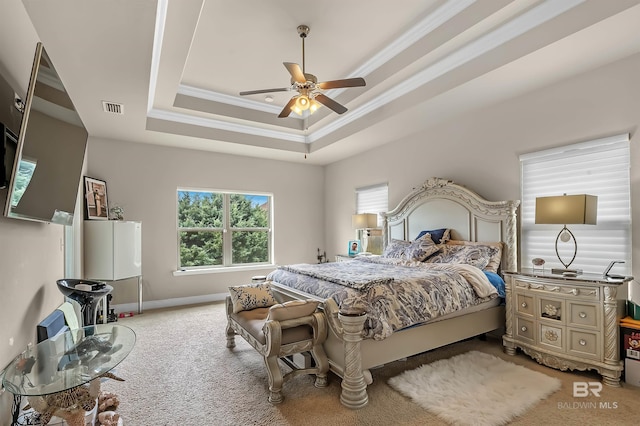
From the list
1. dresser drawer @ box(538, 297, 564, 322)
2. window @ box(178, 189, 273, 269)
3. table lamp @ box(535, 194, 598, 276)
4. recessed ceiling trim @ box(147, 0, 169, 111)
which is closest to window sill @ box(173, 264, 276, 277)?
window @ box(178, 189, 273, 269)

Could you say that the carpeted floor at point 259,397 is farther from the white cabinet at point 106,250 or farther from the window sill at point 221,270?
the window sill at point 221,270

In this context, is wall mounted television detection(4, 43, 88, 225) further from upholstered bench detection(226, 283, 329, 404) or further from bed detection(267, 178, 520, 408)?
bed detection(267, 178, 520, 408)

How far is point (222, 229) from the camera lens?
5.83 meters

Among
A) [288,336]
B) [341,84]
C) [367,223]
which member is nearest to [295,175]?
[367,223]

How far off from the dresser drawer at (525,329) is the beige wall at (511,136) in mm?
953

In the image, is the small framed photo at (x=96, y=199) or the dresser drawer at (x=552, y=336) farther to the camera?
the small framed photo at (x=96, y=199)

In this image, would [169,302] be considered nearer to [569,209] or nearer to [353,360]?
[353,360]

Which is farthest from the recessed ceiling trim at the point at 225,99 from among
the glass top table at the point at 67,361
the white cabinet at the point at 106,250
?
the glass top table at the point at 67,361

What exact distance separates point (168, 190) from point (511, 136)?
4.93 metres

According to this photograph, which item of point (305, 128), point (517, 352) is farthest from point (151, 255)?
point (517, 352)

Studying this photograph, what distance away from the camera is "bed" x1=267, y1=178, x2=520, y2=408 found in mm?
2293

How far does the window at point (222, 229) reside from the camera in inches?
219

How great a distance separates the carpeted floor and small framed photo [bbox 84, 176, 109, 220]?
6.97 feet

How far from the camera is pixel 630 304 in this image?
8.71 feet
